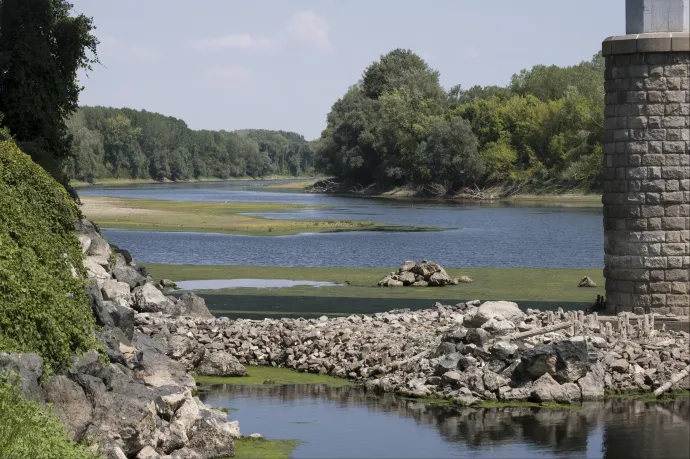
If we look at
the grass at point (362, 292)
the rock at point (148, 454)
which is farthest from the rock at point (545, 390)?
the grass at point (362, 292)

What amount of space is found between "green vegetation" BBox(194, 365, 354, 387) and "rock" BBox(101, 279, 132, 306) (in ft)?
13.6

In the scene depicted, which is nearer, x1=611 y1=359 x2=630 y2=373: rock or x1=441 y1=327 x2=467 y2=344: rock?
x1=611 y1=359 x2=630 y2=373: rock

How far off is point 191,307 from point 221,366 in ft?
14.1

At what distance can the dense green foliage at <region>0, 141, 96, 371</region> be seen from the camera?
18.4 meters

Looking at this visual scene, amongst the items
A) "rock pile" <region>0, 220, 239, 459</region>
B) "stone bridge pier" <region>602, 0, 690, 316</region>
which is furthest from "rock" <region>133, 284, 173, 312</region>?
"stone bridge pier" <region>602, 0, 690, 316</region>

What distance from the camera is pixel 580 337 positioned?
2236cm

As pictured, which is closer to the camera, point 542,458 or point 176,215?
point 542,458

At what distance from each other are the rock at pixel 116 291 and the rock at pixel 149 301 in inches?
8.7

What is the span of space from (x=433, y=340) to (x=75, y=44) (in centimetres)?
3137

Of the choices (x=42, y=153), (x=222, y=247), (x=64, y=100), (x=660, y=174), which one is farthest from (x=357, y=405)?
(x=222, y=247)

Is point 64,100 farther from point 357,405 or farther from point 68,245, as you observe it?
point 357,405

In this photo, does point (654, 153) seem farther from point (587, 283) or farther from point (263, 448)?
point (587, 283)

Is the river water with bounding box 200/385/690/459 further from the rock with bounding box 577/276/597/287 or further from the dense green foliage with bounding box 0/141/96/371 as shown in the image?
the rock with bounding box 577/276/597/287

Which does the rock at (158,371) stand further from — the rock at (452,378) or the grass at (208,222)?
the grass at (208,222)
